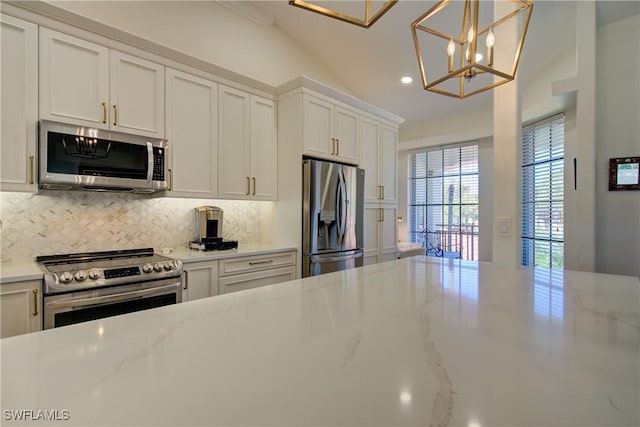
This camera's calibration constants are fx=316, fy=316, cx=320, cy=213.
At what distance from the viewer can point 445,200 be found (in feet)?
17.2

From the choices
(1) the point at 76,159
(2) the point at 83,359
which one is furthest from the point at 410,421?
(1) the point at 76,159

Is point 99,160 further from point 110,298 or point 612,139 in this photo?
point 612,139

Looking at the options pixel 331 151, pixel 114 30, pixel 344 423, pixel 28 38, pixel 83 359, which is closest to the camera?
pixel 344 423

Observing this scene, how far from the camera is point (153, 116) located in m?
2.36

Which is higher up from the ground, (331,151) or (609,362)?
(331,151)

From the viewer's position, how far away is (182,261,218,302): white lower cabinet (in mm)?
2217

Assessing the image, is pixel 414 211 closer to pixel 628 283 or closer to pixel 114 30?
pixel 628 283

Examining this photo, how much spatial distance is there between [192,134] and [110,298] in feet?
4.49

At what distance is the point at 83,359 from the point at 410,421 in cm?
57

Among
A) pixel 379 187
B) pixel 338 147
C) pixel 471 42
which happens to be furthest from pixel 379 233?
pixel 471 42

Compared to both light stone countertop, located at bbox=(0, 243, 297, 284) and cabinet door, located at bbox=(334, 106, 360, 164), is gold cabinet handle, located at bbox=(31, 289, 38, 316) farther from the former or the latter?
cabinet door, located at bbox=(334, 106, 360, 164)

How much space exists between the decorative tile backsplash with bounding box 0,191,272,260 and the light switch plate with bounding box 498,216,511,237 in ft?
7.89

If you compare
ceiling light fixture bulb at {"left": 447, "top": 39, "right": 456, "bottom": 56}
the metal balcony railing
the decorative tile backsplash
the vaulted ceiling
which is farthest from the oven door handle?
the metal balcony railing

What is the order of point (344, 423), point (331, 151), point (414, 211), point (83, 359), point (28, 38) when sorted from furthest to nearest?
1. point (414, 211)
2. point (331, 151)
3. point (28, 38)
4. point (83, 359)
5. point (344, 423)
